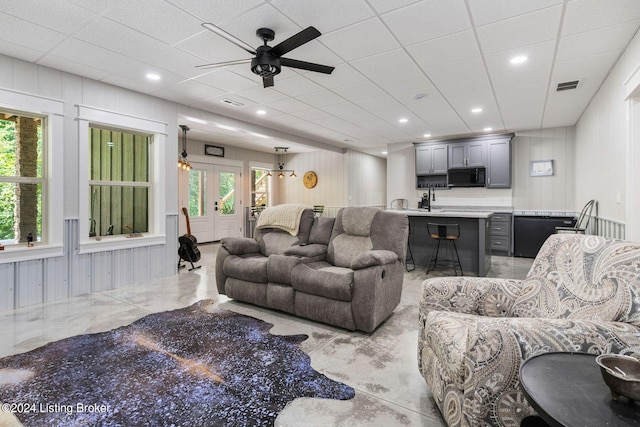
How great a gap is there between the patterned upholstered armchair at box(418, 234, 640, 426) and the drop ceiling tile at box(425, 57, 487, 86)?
2280 mm

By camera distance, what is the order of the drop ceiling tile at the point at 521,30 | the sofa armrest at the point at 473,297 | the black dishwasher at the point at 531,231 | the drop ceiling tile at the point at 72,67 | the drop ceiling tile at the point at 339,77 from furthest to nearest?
the black dishwasher at the point at 531,231 → the drop ceiling tile at the point at 339,77 → the drop ceiling tile at the point at 72,67 → the drop ceiling tile at the point at 521,30 → the sofa armrest at the point at 473,297

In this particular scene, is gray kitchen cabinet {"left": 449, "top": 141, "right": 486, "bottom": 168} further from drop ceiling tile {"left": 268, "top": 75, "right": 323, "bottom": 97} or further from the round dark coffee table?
the round dark coffee table

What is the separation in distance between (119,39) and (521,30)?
3514 millimetres

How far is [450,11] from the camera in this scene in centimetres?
243

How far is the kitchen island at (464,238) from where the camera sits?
4508mm

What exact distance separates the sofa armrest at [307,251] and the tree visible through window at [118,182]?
8.60ft

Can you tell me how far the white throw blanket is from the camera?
3.70 m

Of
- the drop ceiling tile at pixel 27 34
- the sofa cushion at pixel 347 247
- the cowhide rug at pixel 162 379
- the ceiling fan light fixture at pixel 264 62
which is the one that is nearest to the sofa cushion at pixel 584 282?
the cowhide rug at pixel 162 379

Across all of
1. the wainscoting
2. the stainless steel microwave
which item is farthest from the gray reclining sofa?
the stainless steel microwave

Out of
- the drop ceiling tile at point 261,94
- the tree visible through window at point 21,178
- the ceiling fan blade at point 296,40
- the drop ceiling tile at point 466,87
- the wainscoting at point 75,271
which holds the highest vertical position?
the drop ceiling tile at point 261,94

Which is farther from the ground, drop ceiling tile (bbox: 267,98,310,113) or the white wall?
drop ceiling tile (bbox: 267,98,310,113)

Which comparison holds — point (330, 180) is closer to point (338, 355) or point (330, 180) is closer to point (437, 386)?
point (338, 355)

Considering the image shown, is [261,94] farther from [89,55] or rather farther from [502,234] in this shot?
[502,234]

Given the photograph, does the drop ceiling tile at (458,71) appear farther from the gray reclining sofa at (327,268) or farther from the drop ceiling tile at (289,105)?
the drop ceiling tile at (289,105)
